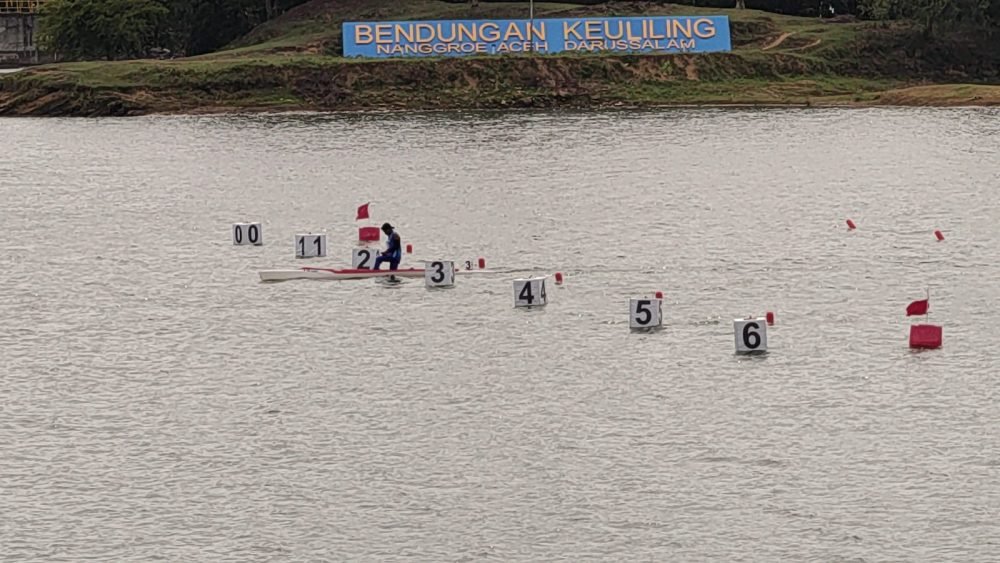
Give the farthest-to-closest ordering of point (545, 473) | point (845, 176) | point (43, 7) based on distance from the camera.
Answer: point (43, 7) < point (845, 176) < point (545, 473)

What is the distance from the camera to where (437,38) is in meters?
138

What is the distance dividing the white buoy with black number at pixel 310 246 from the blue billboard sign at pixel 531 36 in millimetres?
70474

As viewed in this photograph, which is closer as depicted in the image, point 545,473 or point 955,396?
point 545,473

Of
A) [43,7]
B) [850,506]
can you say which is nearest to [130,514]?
[850,506]

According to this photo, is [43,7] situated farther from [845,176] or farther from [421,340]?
[421,340]

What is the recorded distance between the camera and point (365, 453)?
132 ft

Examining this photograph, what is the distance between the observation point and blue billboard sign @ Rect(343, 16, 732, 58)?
448 ft

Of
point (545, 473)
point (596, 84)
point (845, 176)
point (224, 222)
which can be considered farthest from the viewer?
point (596, 84)

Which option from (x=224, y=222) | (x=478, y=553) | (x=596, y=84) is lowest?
(x=478, y=553)

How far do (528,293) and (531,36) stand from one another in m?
83.9

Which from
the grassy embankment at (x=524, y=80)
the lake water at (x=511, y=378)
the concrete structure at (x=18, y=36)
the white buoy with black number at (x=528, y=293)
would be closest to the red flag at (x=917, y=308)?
the lake water at (x=511, y=378)

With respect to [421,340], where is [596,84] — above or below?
above

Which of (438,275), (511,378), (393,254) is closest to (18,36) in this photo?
(393,254)

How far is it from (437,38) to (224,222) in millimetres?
61508
